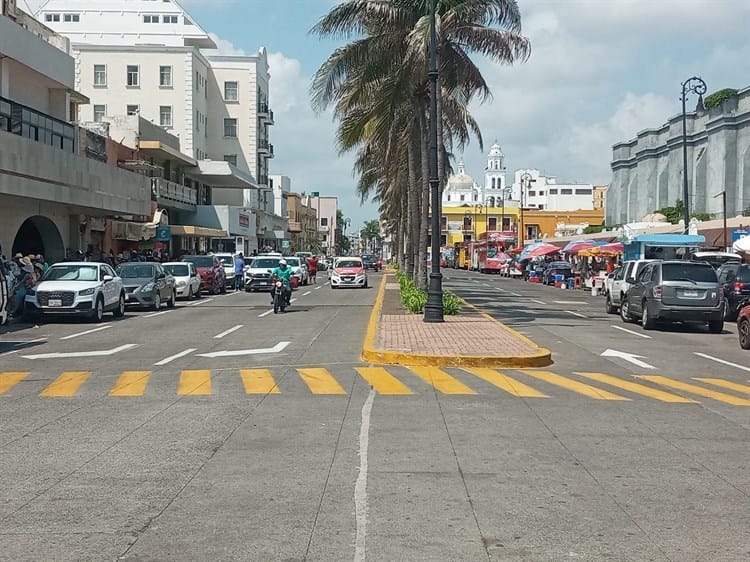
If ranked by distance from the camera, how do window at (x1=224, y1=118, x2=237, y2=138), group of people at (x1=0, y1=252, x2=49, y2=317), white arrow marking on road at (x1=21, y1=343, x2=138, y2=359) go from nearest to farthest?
white arrow marking on road at (x1=21, y1=343, x2=138, y2=359)
group of people at (x1=0, y1=252, x2=49, y2=317)
window at (x1=224, y1=118, x2=237, y2=138)

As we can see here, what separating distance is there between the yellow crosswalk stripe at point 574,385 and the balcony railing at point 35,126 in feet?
73.4

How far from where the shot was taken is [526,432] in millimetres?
9586

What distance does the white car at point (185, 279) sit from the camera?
3531 centimetres

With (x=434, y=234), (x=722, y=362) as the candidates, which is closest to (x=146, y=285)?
(x=434, y=234)

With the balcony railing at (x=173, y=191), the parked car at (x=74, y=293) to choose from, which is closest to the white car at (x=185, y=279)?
the parked car at (x=74, y=293)

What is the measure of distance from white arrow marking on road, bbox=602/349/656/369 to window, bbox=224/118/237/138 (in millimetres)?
66000

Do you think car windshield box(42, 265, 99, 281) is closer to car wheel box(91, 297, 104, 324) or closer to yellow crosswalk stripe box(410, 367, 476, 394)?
car wheel box(91, 297, 104, 324)

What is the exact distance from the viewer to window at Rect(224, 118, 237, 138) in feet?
263

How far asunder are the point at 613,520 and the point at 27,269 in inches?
912

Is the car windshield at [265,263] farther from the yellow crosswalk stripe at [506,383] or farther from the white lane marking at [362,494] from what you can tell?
the white lane marking at [362,494]

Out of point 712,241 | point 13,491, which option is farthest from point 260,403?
point 712,241

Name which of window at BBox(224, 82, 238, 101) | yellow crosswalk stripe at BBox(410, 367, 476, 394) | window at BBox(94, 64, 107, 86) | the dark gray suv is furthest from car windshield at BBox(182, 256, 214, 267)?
window at BBox(224, 82, 238, 101)

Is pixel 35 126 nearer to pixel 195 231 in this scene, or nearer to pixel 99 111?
pixel 195 231

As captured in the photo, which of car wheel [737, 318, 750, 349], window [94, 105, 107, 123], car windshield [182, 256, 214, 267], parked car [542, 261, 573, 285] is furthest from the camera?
window [94, 105, 107, 123]
